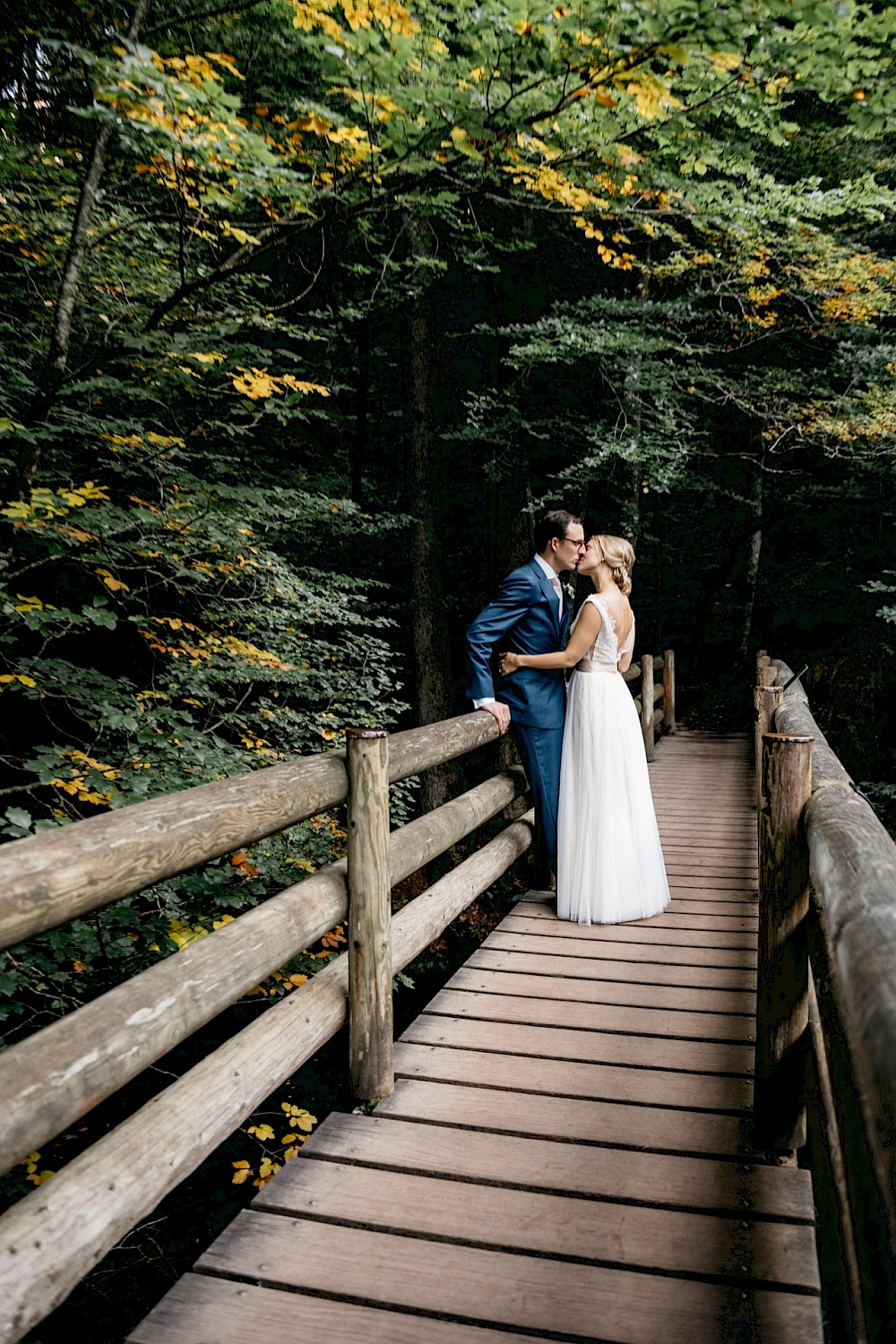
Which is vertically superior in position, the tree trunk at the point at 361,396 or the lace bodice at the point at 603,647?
the tree trunk at the point at 361,396

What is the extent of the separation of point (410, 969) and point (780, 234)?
9.52 meters

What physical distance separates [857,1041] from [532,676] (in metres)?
3.38

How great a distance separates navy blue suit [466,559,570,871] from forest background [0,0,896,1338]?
1759 mm

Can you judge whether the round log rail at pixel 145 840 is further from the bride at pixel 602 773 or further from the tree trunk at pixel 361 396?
the tree trunk at pixel 361 396

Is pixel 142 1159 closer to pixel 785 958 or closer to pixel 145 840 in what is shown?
pixel 145 840

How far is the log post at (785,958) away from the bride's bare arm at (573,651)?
1861mm

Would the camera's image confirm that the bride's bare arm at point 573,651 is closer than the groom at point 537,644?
No

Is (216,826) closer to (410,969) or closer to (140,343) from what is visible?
(140,343)

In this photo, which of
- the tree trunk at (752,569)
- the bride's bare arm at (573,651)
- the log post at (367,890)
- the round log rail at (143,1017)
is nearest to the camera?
the round log rail at (143,1017)

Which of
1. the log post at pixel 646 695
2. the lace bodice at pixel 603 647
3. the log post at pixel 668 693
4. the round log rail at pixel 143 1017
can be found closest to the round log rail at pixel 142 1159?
the round log rail at pixel 143 1017

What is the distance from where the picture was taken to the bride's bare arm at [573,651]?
4.23m

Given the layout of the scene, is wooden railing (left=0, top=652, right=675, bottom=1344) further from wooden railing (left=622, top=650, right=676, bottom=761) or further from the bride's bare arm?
wooden railing (left=622, top=650, right=676, bottom=761)

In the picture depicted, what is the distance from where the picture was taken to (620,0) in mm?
3326

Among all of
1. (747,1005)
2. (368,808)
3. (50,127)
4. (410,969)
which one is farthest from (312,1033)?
(410,969)
